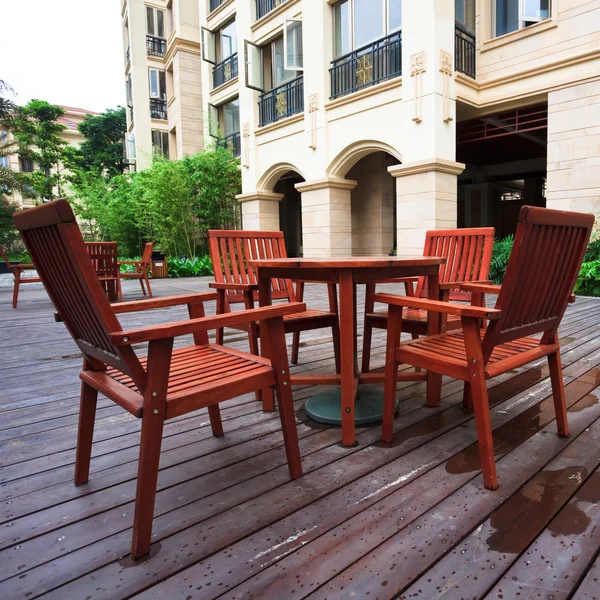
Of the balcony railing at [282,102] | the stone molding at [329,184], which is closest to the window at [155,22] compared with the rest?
the balcony railing at [282,102]

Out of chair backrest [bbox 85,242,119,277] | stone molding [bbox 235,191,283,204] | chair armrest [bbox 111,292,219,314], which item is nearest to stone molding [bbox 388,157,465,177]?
stone molding [bbox 235,191,283,204]

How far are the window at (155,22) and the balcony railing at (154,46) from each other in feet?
0.70

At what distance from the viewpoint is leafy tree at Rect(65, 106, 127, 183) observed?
1185 inches

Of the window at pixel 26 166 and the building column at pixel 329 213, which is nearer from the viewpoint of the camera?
the building column at pixel 329 213

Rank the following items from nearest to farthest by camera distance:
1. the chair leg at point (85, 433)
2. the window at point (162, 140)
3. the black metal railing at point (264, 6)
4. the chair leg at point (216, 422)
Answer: the chair leg at point (85, 433) → the chair leg at point (216, 422) → the black metal railing at point (264, 6) → the window at point (162, 140)

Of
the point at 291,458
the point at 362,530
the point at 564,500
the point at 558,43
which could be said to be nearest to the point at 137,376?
the point at 291,458

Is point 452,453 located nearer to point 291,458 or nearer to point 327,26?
point 291,458

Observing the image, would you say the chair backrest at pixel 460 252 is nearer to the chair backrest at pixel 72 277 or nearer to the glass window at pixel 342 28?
the chair backrest at pixel 72 277

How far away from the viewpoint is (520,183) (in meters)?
18.9

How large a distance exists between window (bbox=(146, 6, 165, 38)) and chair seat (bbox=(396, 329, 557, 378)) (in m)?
21.6

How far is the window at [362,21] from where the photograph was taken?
8906 millimetres

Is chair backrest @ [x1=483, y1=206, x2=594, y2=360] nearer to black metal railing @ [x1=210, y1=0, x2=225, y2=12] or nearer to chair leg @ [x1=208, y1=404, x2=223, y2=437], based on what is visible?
chair leg @ [x1=208, y1=404, x2=223, y2=437]

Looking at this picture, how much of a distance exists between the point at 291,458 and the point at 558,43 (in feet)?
29.1

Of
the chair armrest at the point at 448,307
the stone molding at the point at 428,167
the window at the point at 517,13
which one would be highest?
the window at the point at 517,13
